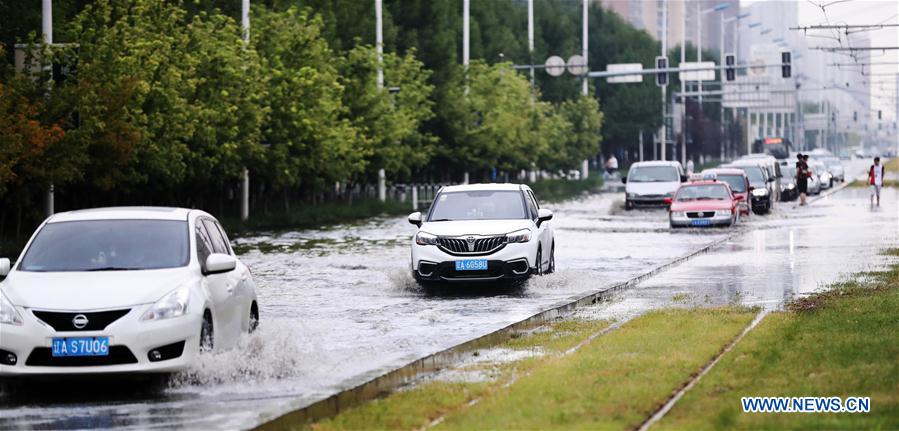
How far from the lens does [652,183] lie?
61.3 meters

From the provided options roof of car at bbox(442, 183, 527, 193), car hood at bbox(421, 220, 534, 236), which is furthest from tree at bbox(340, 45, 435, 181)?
car hood at bbox(421, 220, 534, 236)

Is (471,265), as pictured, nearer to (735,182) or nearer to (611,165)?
(735,182)

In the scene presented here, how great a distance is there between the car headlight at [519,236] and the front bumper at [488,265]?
8 cm

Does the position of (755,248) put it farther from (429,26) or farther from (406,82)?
(429,26)

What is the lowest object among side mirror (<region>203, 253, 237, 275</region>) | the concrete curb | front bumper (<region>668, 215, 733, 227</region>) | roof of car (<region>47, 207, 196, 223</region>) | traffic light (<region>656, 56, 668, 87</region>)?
front bumper (<region>668, 215, 733, 227</region>)

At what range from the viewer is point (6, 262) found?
47.9 feet

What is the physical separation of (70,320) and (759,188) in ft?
145

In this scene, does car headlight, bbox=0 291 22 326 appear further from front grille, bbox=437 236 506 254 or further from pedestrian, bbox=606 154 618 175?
pedestrian, bbox=606 154 618 175

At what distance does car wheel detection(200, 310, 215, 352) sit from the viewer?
1372 cm

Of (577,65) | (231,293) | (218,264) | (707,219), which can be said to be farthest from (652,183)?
(218,264)

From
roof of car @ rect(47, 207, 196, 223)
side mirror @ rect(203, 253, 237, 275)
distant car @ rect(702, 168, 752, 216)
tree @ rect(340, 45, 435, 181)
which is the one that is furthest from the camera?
tree @ rect(340, 45, 435, 181)

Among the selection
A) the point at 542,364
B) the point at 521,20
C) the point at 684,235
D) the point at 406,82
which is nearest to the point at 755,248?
the point at 684,235

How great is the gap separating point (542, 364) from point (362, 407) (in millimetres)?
2733

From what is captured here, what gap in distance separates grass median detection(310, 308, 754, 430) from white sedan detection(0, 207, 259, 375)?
74.5 inches
